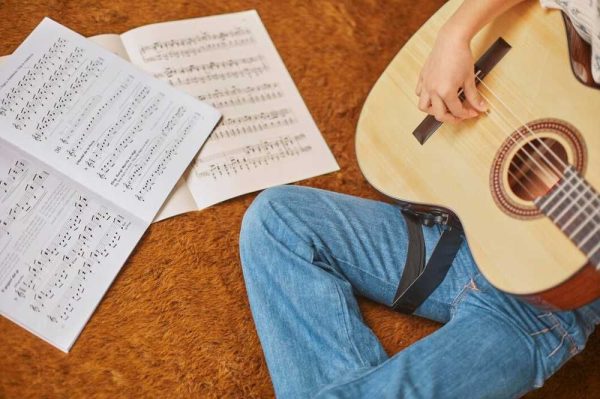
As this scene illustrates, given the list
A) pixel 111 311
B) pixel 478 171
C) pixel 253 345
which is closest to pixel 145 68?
pixel 111 311

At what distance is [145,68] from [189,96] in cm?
13

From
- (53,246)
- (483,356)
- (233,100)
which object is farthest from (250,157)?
(483,356)

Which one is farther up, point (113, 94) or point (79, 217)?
point (113, 94)

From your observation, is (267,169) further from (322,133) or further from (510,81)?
(510,81)

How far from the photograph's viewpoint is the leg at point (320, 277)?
0.94 metres

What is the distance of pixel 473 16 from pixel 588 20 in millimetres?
181

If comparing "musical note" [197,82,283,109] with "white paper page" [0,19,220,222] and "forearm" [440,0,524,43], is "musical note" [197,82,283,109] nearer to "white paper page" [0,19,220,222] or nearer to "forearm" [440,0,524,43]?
"white paper page" [0,19,220,222]

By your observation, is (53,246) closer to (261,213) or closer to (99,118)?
(99,118)

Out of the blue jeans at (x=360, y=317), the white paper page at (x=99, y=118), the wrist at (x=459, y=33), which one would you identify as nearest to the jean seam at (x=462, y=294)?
the blue jeans at (x=360, y=317)

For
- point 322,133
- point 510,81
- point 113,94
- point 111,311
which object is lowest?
point 111,311

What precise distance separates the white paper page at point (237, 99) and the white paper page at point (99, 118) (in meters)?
0.05

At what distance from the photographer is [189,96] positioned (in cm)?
127

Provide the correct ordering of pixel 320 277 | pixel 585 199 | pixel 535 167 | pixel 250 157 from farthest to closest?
pixel 250 157 < pixel 320 277 < pixel 535 167 < pixel 585 199

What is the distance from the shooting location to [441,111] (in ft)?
3.28
